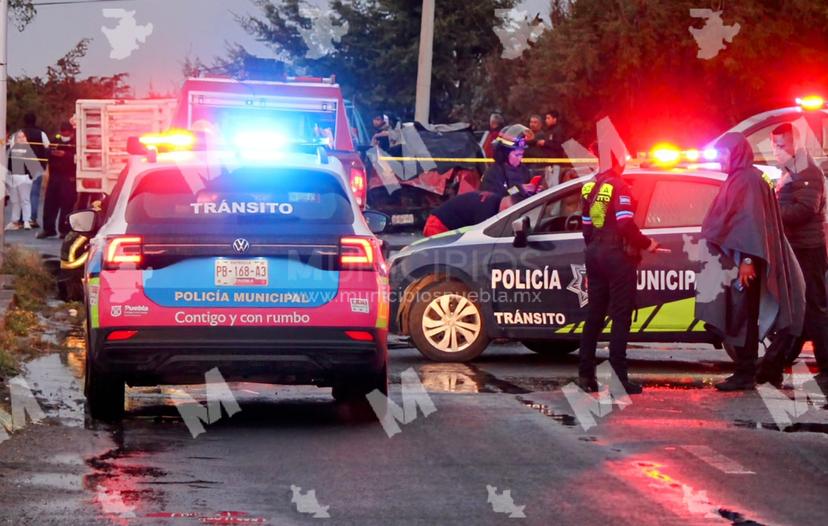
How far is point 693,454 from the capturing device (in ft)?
27.5

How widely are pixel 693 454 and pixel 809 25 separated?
58.9ft

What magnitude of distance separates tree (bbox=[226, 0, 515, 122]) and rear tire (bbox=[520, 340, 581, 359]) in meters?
27.2

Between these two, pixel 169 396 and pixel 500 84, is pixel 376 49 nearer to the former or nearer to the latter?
pixel 500 84

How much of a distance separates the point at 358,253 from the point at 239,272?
0.68 meters

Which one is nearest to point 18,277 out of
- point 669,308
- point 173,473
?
point 669,308

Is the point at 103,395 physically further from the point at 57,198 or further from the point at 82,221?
the point at 57,198

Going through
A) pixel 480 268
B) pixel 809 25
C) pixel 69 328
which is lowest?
pixel 69 328

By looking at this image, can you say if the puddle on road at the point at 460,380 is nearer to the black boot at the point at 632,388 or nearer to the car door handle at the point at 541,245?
the black boot at the point at 632,388

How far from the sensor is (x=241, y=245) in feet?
29.9

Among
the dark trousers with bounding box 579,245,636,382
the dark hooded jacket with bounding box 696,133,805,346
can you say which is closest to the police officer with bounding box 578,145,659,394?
the dark trousers with bounding box 579,245,636,382

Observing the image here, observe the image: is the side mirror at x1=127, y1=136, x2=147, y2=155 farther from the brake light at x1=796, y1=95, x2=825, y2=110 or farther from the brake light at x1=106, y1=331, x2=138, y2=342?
the brake light at x1=796, y1=95, x2=825, y2=110

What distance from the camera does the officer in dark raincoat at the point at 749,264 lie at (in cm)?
1121

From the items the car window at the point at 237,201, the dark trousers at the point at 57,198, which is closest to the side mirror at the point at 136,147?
the car window at the point at 237,201

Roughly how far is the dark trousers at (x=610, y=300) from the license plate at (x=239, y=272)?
285 centimetres
